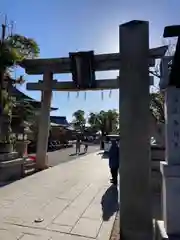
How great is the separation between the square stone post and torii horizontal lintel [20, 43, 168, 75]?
6769 mm

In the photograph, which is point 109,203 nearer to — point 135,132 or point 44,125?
point 135,132

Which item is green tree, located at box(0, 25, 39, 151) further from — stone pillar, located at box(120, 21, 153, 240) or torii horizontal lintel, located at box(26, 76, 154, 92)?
stone pillar, located at box(120, 21, 153, 240)

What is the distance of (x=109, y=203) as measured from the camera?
7113mm

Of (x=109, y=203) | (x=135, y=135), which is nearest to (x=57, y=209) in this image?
(x=109, y=203)

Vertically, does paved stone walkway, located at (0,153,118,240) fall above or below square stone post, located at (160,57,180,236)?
below

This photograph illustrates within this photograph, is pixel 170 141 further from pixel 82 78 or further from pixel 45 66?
pixel 45 66

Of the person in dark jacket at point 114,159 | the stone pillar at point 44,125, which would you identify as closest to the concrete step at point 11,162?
the stone pillar at point 44,125

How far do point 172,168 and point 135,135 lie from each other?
116cm

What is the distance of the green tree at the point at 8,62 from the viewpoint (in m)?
9.92

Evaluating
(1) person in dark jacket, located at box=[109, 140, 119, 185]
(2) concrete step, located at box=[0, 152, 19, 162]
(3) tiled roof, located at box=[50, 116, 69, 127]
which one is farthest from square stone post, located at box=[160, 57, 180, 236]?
(3) tiled roof, located at box=[50, 116, 69, 127]

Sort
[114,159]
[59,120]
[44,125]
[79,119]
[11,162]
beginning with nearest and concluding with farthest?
[114,159] → [11,162] → [44,125] → [59,120] → [79,119]

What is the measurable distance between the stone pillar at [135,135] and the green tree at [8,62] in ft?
21.9

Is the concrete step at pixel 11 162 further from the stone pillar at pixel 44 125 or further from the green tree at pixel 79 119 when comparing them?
the green tree at pixel 79 119

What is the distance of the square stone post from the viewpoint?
3.08 meters
